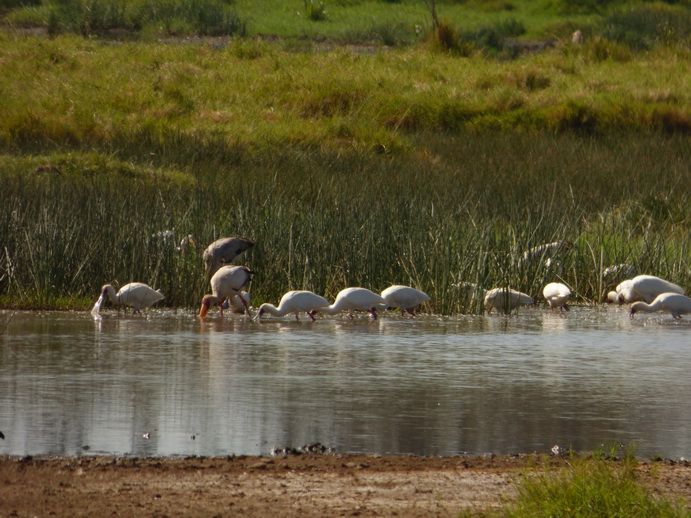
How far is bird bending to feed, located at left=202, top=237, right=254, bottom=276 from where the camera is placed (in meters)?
11.2

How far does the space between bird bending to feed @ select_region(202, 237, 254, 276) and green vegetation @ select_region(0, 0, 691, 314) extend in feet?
0.55

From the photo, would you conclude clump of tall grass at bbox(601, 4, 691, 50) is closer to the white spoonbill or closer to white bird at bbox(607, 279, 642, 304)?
white bird at bbox(607, 279, 642, 304)

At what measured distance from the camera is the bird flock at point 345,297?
10.1 m

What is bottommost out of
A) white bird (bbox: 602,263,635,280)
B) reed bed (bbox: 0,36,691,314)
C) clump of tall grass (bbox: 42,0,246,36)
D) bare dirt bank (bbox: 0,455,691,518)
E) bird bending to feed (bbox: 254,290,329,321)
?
bare dirt bank (bbox: 0,455,691,518)

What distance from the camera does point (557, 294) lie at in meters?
11.1

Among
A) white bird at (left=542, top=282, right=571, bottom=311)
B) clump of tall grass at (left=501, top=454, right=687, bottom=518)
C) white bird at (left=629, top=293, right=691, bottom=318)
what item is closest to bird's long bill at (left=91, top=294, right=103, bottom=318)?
white bird at (left=542, top=282, right=571, bottom=311)

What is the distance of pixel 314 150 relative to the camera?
23250 millimetres

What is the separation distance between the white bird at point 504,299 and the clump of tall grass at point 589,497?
6139 mm

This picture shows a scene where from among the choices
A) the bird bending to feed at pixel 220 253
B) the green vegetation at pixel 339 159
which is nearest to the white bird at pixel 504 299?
the green vegetation at pixel 339 159

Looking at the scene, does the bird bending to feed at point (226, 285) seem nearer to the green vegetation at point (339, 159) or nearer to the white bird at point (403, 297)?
the green vegetation at point (339, 159)

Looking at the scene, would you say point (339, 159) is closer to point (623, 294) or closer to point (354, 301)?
point (623, 294)

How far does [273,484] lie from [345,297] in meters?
5.17

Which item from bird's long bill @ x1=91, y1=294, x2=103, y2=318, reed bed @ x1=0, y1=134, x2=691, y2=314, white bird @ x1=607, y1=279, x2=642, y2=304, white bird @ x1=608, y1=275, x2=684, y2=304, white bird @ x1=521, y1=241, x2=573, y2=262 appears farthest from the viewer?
white bird @ x1=521, y1=241, x2=573, y2=262

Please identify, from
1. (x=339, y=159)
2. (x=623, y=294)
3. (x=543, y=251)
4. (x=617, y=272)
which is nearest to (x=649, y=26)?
(x=339, y=159)
